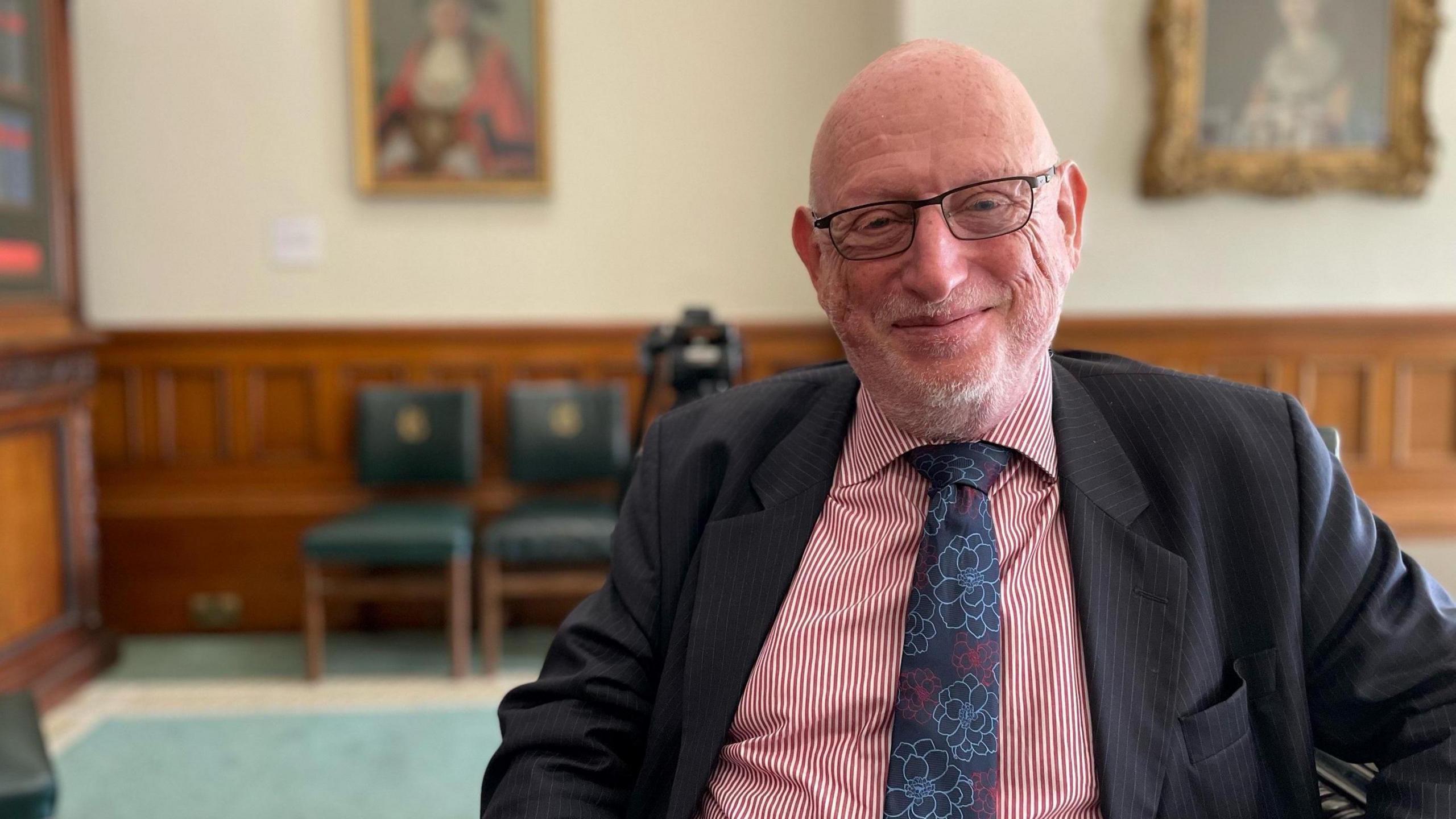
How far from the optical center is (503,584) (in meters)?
3.96

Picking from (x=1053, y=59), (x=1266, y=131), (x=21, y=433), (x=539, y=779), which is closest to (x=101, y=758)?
(x=21, y=433)

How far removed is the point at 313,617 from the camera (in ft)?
12.6

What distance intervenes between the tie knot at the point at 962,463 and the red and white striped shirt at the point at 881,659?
15 mm

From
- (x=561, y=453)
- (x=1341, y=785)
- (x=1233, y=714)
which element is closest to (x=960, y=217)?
(x=1233, y=714)

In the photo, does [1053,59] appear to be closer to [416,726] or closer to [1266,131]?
[1266,131]

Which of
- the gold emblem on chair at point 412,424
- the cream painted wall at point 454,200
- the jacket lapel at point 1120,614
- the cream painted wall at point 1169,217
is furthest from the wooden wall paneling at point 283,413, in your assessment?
the jacket lapel at point 1120,614

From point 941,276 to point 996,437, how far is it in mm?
216

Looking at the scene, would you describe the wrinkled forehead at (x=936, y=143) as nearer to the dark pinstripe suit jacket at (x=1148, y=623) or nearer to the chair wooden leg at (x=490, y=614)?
the dark pinstripe suit jacket at (x=1148, y=623)

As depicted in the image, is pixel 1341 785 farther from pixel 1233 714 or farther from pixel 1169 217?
pixel 1169 217

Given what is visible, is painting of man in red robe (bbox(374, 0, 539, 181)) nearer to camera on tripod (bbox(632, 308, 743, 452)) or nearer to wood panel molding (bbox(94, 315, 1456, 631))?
wood panel molding (bbox(94, 315, 1456, 631))

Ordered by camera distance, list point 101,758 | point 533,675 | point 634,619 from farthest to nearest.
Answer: point 533,675 → point 101,758 → point 634,619

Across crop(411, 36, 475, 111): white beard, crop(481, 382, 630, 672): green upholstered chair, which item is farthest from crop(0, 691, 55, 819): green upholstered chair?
crop(411, 36, 475, 111): white beard

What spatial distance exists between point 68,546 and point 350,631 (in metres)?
1.05

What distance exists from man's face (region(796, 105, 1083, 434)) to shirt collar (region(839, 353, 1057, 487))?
0.05m
